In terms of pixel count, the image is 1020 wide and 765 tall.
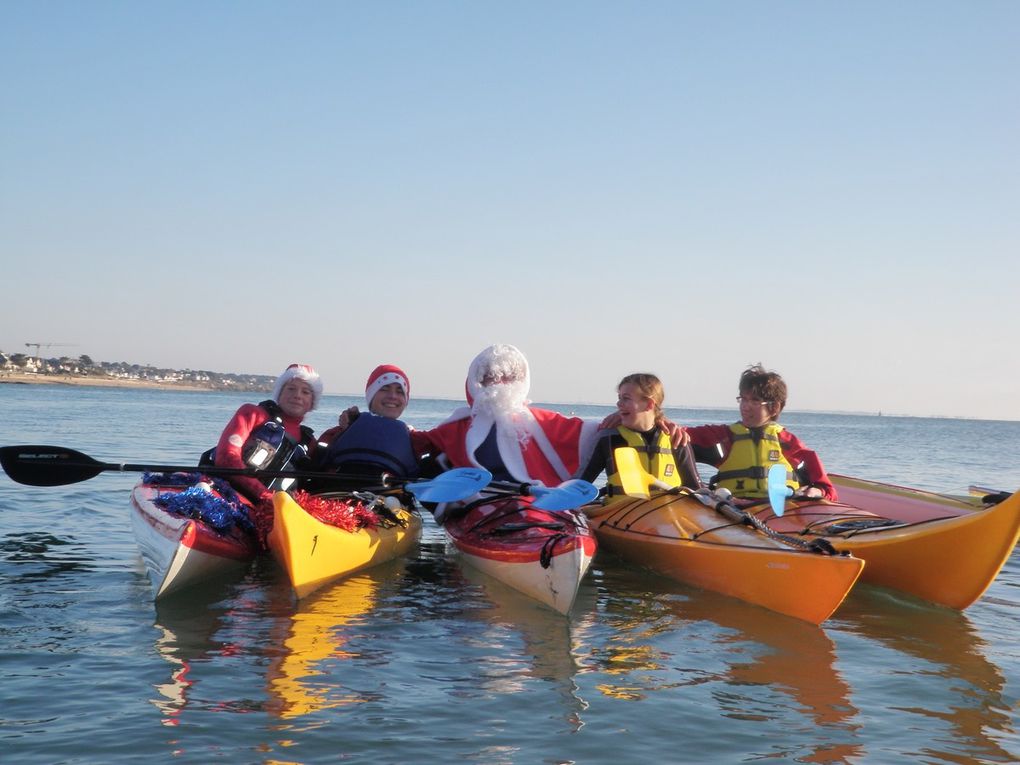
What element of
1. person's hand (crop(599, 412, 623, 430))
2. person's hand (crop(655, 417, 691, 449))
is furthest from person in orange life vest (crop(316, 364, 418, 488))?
person's hand (crop(655, 417, 691, 449))

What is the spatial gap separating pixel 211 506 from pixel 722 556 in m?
3.27

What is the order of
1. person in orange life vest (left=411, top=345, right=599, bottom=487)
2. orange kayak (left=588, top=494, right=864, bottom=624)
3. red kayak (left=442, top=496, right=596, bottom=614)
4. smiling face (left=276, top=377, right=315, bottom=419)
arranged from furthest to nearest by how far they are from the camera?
smiling face (left=276, top=377, right=315, bottom=419) < person in orange life vest (left=411, top=345, right=599, bottom=487) < red kayak (left=442, top=496, right=596, bottom=614) < orange kayak (left=588, top=494, right=864, bottom=624)

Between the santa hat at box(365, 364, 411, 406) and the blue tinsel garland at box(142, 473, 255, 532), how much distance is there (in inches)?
55.7

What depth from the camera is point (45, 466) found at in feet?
22.5

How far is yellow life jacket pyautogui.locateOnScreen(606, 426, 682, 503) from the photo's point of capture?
6852mm

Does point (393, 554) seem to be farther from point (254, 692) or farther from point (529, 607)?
point (254, 692)

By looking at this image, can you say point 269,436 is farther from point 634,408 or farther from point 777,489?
point 777,489

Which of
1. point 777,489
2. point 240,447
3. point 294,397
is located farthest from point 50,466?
point 777,489

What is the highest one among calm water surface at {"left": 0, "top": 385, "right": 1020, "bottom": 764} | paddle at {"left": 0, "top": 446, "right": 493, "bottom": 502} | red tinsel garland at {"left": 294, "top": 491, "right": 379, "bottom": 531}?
paddle at {"left": 0, "top": 446, "right": 493, "bottom": 502}

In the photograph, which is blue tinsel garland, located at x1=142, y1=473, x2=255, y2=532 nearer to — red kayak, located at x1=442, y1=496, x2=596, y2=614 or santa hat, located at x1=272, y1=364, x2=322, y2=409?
santa hat, located at x1=272, y1=364, x2=322, y2=409

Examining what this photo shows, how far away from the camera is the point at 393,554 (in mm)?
6832

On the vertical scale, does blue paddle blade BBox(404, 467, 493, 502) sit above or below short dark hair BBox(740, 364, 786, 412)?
below

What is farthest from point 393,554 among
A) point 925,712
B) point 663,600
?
point 925,712

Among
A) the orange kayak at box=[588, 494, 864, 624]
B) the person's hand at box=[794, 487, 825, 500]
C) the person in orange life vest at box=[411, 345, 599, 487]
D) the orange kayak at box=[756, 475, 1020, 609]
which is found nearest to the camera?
the orange kayak at box=[588, 494, 864, 624]
